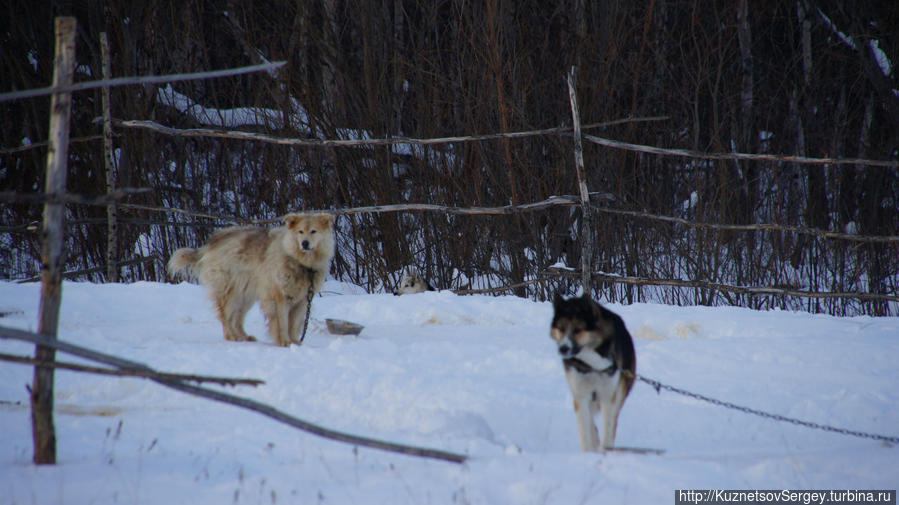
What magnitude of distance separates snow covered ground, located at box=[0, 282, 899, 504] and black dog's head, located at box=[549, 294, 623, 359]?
1.90ft

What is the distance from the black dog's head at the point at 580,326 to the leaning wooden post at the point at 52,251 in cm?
223

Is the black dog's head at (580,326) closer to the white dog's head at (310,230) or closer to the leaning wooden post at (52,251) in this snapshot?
the leaning wooden post at (52,251)

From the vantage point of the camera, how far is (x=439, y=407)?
4156mm

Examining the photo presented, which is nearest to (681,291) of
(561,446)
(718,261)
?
(718,261)

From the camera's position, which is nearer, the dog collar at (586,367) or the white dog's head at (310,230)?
the dog collar at (586,367)

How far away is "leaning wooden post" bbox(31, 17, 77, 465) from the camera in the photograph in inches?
105

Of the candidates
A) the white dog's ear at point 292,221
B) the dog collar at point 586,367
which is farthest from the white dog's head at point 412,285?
the dog collar at point 586,367

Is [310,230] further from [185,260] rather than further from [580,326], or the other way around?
[580,326]

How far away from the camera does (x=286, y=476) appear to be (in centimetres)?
281

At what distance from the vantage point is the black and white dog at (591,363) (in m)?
3.54

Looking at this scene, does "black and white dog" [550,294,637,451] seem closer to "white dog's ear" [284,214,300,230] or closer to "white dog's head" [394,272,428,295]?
"white dog's ear" [284,214,300,230]

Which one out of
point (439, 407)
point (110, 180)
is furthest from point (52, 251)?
point (110, 180)

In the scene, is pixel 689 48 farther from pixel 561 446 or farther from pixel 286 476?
pixel 286 476

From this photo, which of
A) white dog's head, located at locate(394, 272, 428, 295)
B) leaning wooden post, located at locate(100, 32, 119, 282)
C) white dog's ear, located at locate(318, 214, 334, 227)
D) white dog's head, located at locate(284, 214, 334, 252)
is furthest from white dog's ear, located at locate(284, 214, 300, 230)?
leaning wooden post, located at locate(100, 32, 119, 282)
